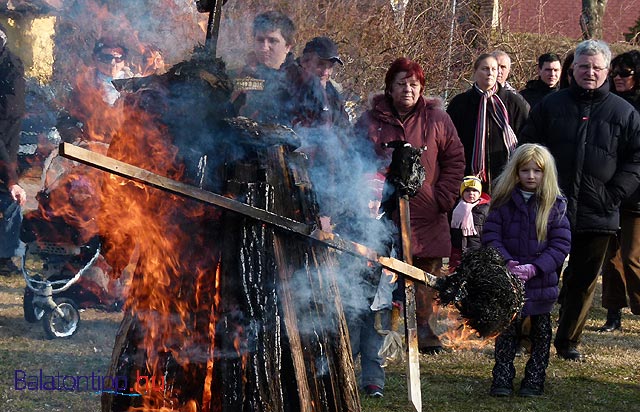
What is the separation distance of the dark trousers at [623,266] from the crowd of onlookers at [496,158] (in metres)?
0.01

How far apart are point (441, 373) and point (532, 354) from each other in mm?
809

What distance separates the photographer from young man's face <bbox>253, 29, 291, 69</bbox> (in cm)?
579

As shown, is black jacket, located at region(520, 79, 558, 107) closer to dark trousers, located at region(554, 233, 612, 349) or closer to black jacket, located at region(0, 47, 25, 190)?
dark trousers, located at region(554, 233, 612, 349)

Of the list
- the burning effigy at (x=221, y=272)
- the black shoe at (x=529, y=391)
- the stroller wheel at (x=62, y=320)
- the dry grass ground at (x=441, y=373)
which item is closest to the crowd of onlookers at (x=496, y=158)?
the black shoe at (x=529, y=391)

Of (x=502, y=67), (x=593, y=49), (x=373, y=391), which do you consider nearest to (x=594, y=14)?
(x=502, y=67)

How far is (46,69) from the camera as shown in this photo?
9141 mm

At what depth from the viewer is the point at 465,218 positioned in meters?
8.57

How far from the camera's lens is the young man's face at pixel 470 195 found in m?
8.48

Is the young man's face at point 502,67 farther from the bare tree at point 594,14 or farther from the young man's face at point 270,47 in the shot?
the bare tree at point 594,14

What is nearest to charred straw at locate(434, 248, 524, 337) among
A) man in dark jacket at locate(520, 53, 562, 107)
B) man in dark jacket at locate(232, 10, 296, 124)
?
man in dark jacket at locate(232, 10, 296, 124)

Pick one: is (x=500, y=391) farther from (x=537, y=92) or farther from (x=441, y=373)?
(x=537, y=92)

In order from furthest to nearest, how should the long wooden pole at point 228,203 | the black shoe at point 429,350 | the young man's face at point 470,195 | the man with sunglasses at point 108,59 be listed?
1. the young man's face at point 470,195
2. the black shoe at point 429,350
3. the man with sunglasses at point 108,59
4. the long wooden pole at point 228,203

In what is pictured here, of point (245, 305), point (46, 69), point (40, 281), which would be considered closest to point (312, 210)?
point (245, 305)

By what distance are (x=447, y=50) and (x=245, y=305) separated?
10738 millimetres
